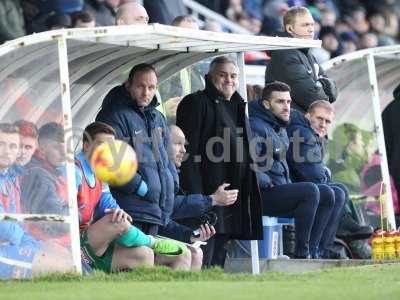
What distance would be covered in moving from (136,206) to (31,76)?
169 centimetres

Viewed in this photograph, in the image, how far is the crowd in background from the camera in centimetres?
2030

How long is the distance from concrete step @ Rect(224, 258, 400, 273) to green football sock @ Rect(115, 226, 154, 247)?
246cm

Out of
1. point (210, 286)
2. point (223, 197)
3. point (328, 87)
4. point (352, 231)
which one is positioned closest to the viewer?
point (210, 286)

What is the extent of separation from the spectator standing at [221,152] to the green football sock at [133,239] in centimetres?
179

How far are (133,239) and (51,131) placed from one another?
1.28 metres

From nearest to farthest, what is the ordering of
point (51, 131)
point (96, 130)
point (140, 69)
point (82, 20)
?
point (51, 131) → point (96, 130) → point (140, 69) → point (82, 20)

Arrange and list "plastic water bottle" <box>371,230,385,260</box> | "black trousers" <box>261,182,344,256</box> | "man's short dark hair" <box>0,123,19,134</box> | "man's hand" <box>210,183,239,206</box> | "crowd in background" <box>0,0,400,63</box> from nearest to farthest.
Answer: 1. "man's short dark hair" <box>0,123,19,134</box>
2. "man's hand" <box>210,183,239,206</box>
3. "black trousers" <box>261,182,344,256</box>
4. "plastic water bottle" <box>371,230,385,260</box>
5. "crowd in background" <box>0,0,400,63</box>

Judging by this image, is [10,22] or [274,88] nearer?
[274,88]

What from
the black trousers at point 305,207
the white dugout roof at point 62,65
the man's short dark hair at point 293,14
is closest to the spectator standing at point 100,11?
the man's short dark hair at point 293,14

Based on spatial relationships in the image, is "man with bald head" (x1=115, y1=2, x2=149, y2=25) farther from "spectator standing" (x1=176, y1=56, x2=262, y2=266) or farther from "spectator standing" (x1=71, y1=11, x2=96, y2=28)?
"spectator standing" (x1=71, y1=11, x2=96, y2=28)

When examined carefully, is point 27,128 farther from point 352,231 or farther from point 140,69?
point 352,231

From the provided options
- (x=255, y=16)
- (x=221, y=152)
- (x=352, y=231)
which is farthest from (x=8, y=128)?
(x=255, y=16)

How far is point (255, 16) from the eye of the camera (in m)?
27.2

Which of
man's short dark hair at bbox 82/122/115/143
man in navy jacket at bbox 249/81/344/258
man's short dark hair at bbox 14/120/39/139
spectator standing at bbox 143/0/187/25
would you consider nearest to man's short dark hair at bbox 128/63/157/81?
man's short dark hair at bbox 82/122/115/143
